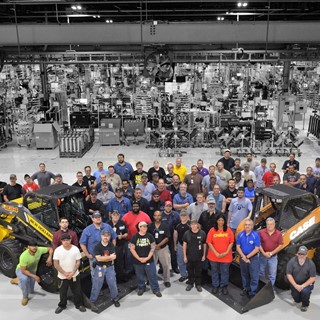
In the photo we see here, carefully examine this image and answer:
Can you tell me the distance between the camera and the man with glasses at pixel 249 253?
20.5 ft

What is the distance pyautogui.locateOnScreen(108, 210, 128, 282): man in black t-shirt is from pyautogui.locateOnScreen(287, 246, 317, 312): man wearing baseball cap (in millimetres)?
2685

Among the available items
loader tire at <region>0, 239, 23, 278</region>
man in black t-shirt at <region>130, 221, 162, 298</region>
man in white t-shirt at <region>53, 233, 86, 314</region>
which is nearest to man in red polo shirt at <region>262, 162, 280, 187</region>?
man in black t-shirt at <region>130, 221, 162, 298</region>

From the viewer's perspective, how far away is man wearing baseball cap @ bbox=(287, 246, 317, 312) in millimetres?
6153

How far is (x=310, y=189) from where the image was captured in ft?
29.9

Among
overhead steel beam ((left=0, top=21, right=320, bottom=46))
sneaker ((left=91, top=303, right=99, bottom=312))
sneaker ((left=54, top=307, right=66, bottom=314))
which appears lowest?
Result: sneaker ((left=54, top=307, right=66, bottom=314))

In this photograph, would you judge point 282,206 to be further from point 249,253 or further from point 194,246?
point 194,246

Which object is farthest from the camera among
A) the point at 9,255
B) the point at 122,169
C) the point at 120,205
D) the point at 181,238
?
the point at 122,169

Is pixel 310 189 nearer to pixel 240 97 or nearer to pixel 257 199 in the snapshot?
pixel 257 199

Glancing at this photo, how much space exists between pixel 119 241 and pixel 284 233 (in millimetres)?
2732

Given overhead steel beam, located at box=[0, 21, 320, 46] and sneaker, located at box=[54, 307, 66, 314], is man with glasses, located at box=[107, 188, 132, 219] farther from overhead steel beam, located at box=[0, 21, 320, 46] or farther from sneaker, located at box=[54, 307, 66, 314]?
overhead steel beam, located at box=[0, 21, 320, 46]

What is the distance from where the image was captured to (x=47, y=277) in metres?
6.95

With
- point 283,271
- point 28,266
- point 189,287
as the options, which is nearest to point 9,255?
point 28,266

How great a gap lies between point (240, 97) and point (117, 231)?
16911 mm

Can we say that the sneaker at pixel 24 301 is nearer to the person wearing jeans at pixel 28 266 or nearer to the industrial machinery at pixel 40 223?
the person wearing jeans at pixel 28 266
